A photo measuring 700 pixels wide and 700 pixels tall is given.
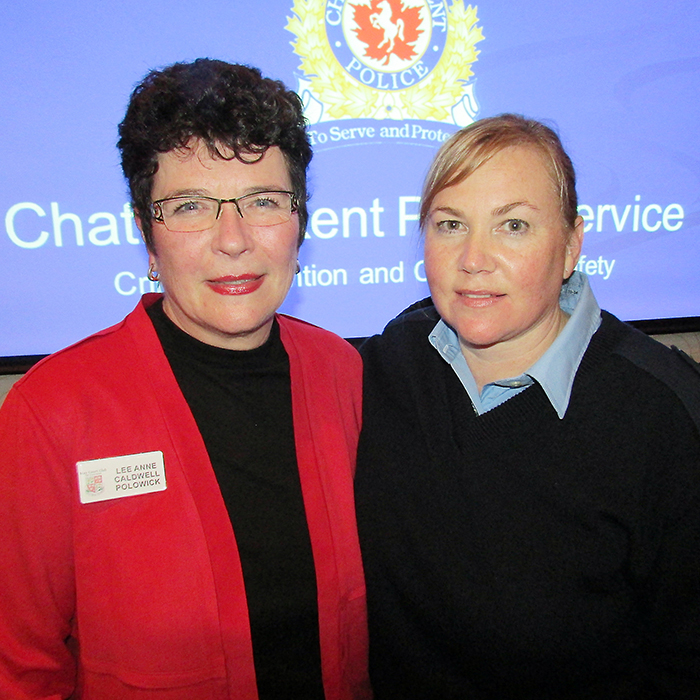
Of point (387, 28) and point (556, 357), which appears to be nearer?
point (556, 357)

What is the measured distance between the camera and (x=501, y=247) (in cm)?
114

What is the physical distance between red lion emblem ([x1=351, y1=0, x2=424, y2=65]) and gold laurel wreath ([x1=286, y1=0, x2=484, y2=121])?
0.13 metres

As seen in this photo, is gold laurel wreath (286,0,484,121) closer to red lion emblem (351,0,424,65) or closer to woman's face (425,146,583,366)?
red lion emblem (351,0,424,65)

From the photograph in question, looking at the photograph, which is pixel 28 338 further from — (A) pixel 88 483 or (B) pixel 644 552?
(B) pixel 644 552

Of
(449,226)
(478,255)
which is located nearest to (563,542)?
(478,255)

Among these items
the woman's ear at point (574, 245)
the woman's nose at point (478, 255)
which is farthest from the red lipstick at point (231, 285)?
the woman's ear at point (574, 245)

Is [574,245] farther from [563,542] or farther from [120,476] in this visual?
[120,476]

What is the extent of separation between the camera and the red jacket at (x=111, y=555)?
1.00 meters

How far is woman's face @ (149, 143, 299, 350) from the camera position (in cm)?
109

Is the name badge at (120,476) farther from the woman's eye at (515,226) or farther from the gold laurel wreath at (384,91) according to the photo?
the gold laurel wreath at (384,91)

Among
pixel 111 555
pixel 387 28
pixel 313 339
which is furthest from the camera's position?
pixel 387 28

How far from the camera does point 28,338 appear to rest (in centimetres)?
222

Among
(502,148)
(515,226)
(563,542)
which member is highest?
(502,148)

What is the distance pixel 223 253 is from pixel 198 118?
0.27 m
